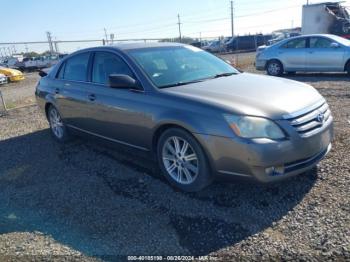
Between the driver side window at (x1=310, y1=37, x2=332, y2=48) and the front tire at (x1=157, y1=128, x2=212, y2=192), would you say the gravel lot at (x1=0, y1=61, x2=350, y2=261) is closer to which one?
the front tire at (x1=157, y1=128, x2=212, y2=192)

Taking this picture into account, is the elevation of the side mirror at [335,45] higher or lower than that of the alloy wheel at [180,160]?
higher

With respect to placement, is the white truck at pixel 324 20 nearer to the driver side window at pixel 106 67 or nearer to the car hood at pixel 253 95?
the car hood at pixel 253 95

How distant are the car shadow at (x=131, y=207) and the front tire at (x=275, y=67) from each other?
8.98 meters

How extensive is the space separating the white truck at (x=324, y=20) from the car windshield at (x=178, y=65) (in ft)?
61.4

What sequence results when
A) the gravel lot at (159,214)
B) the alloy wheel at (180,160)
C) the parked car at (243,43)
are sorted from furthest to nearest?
the parked car at (243,43) < the alloy wheel at (180,160) < the gravel lot at (159,214)

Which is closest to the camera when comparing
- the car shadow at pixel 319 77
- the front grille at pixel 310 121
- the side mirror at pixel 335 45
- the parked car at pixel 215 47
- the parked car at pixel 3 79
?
the front grille at pixel 310 121

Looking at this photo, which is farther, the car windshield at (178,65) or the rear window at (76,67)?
the rear window at (76,67)

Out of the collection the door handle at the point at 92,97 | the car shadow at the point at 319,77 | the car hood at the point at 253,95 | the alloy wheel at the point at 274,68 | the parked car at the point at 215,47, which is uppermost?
the car hood at the point at 253,95

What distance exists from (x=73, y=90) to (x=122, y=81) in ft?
5.14

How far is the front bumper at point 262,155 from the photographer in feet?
10.9

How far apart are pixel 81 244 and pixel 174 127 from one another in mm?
1533

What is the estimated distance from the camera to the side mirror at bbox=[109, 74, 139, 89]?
421 cm

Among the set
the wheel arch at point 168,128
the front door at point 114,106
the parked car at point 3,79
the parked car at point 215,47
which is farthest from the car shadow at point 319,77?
the parked car at point 215,47

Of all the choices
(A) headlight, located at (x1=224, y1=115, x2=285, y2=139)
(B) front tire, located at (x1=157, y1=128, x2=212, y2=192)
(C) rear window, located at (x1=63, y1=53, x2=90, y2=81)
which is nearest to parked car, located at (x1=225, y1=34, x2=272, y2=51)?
(C) rear window, located at (x1=63, y1=53, x2=90, y2=81)
